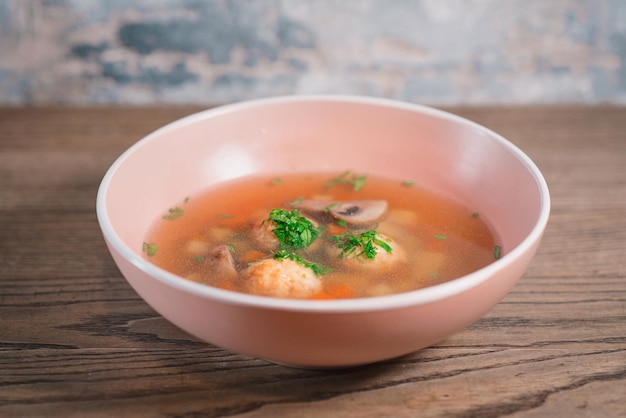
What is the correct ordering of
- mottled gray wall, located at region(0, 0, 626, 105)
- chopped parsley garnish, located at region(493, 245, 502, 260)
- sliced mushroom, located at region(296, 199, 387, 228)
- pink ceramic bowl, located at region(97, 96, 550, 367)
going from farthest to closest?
mottled gray wall, located at region(0, 0, 626, 105), sliced mushroom, located at region(296, 199, 387, 228), chopped parsley garnish, located at region(493, 245, 502, 260), pink ceramic bowl, located at region(97, 96, 550, 367)

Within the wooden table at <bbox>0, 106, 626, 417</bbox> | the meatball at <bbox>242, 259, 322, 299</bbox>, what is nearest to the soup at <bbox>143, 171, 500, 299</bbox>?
the meatball at <bbox>242, 259, 322, 299</bbox>

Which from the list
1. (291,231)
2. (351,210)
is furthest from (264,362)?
(351,210)

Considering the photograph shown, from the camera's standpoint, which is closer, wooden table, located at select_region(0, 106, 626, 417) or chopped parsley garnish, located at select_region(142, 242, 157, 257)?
wooden table, located at select_region(0, 106, 626, 417)

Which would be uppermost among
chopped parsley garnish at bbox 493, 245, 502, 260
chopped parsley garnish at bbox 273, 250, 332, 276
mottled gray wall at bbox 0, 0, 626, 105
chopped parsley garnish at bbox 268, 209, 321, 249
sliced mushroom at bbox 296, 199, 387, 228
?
chopped parsley garnish at bbox 493, 245, 502, 260

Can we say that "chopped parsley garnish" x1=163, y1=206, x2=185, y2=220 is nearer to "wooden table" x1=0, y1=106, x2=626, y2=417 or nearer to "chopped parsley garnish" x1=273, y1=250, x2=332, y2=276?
"wooden table" x1=0, y1=106, x2=626, y2=417

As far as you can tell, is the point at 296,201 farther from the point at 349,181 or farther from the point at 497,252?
the point at 497,252

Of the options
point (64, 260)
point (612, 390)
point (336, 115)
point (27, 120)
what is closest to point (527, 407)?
point (612, 390)
